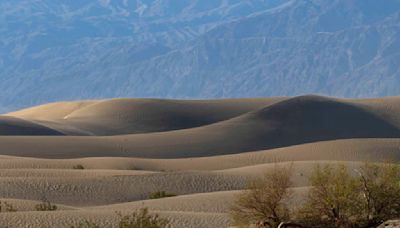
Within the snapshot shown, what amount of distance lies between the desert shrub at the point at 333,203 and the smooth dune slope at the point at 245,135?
1594 inches

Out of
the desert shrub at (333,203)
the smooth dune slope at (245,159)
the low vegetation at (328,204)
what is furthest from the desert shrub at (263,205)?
the smooth dune slope at (245,159)

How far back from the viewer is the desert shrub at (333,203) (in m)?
16.6

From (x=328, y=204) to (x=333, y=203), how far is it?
10cm

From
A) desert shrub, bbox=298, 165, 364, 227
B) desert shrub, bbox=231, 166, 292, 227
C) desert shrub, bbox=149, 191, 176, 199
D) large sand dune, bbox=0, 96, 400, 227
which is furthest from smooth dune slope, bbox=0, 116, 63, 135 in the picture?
desert shrub, bbox=298, 165, 364, 227

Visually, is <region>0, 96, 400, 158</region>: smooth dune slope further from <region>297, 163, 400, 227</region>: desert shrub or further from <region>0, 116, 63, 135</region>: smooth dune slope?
<region>297, 163, 400, 227</region>: desert shrub

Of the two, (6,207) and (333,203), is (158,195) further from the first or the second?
(333,203)

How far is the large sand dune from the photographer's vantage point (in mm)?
26547

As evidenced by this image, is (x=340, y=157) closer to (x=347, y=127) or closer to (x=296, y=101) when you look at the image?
(x=347, y=127)

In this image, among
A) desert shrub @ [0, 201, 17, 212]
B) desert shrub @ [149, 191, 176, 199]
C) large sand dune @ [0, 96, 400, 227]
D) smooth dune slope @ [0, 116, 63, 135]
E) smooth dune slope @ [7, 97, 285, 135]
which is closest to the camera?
desert shrub @ [0, 201, 17, 212]

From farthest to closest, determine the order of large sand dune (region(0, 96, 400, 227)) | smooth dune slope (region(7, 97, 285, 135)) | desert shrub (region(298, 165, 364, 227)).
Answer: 1. smooth dune slope (region(7, 97, 285, 135))
2. large sand dune (region(0, 96, 400, 227))
3. desert shrub (region(298, 165, 364, 227))

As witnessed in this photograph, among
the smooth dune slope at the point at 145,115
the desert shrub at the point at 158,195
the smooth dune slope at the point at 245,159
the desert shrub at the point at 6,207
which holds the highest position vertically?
the smooth dune slope at the point at 145,115

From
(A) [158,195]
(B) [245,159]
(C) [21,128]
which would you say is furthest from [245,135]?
(A) [158,195]

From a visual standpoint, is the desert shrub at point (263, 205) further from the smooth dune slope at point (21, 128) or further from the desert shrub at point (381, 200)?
the smooth dune slope at point (21, 128)

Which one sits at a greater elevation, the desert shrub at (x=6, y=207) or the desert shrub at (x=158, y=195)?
the desert shrub at (x=158, y=195)
